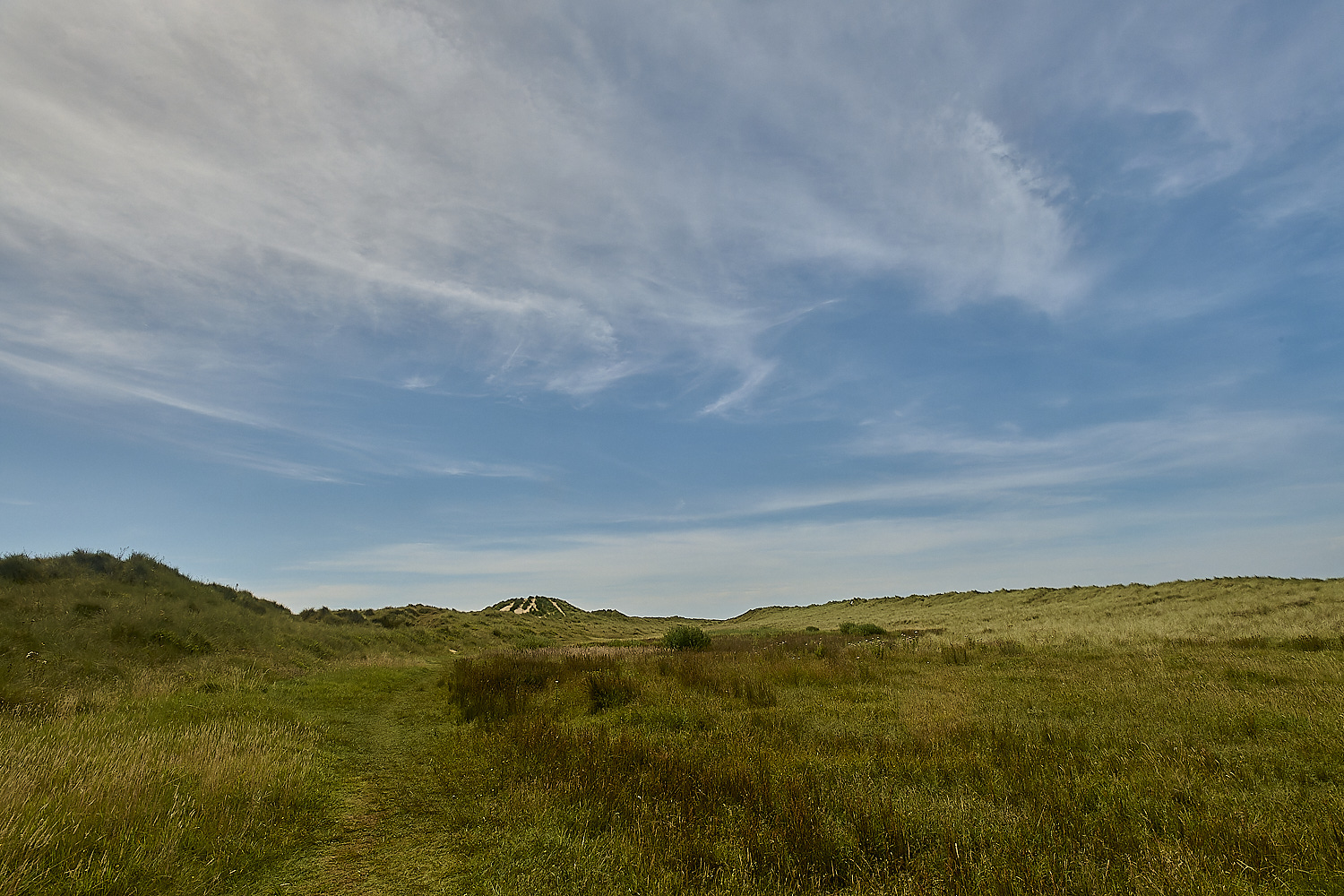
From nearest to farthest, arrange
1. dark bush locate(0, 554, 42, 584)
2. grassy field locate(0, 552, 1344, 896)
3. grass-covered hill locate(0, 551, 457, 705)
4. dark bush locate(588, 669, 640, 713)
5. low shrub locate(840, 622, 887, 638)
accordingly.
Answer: grassy field locate(0, 552, 1344, 896) < dark bush locate(588, 669, 640, 713) < grass-covered hill locate(0, 551, 457, 705) < dark bush locate(0, 554, 42, 584) < low shrub locate(840, 622, 887, 638)

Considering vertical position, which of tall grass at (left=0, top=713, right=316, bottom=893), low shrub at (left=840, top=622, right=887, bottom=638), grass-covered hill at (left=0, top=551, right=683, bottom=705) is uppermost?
grass-covered hill at (left=0, top=551, right=683, bottom=705)

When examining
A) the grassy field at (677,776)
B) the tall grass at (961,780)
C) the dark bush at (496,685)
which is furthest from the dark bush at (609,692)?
the dark bush at (496,685)

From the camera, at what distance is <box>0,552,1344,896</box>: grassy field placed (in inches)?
207

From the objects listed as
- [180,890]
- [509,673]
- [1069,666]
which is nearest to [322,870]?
[180,890]

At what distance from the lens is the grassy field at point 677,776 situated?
17.3 ft

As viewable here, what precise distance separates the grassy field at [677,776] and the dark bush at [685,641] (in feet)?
33.6

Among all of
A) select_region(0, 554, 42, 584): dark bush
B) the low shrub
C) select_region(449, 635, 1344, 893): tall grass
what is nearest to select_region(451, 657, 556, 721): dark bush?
select_region(449, 635, 1344, 893): tall grass

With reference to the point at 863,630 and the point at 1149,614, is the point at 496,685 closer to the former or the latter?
the point at 863,630

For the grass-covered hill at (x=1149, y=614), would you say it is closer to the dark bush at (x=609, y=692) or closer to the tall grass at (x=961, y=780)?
the tall grass at (x=961, y=780)

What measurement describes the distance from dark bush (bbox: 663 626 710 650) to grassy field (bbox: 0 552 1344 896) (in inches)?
403

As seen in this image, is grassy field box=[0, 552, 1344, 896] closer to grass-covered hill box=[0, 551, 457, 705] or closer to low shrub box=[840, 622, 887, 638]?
grass-covered hill box=[0, 551, 457, 705]

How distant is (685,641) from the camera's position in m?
28.5

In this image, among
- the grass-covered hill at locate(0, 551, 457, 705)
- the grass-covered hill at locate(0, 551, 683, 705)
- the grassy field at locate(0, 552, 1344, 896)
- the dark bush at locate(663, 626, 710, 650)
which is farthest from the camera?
the dark bush at locate(663, 626, 710, 650)

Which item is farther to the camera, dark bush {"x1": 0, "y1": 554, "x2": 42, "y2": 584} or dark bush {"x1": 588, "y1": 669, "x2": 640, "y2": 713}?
dark bush {"x1": 0, "y1": 554, "x2": 42, "y2": 584}
